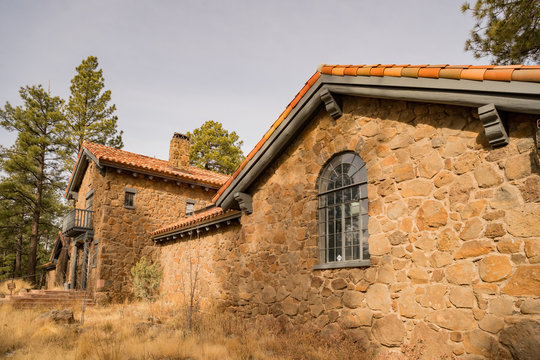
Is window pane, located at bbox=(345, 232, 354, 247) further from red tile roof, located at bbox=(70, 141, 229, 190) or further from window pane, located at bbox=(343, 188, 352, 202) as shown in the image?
red tile roof, located at bbox=(70, 141, 229, 190)

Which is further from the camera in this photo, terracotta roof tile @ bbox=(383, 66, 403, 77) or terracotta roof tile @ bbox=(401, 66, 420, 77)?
terracotta roof tile @ bbox=(383, 66, 403, 77)

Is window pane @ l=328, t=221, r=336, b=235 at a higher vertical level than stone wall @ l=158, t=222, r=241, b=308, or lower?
higher

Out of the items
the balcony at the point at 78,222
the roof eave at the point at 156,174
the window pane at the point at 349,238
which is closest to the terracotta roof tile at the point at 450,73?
the window pane at the point at 349,238

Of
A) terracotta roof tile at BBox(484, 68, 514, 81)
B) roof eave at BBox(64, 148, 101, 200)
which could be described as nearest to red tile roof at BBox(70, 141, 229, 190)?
roof eave at BBox(64, 148, 101, 200)

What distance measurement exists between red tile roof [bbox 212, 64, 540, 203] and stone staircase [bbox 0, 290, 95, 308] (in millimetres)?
11670

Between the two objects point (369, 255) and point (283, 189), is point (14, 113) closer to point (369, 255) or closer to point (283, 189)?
point (283, 189)

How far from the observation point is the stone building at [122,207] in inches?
656

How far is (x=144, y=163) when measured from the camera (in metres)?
18.5

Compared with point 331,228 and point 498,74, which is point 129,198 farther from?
point 498,74

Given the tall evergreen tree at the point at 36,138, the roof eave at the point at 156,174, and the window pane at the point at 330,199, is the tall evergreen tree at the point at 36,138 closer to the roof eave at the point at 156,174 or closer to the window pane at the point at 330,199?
the roof eave at the point at 156,174

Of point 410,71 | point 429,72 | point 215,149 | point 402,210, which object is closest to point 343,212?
point 402,210

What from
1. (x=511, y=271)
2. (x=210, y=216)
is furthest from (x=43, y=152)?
(x=511, y=271)

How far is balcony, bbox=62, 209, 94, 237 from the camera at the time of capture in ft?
57.8

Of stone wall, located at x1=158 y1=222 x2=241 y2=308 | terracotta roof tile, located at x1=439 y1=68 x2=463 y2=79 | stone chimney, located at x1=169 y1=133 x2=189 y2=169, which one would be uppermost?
stone chimney, located at x1=169 y1=133 x2=189 y2=169
